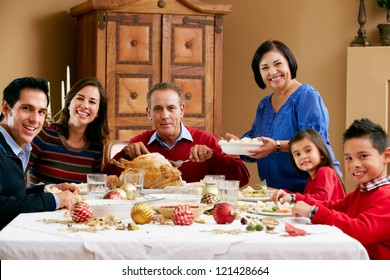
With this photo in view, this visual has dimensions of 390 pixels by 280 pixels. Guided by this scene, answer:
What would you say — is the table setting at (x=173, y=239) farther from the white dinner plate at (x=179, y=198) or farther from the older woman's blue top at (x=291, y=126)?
the older woman's blue top at (x=291, y=126)

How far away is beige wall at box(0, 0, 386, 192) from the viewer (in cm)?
556

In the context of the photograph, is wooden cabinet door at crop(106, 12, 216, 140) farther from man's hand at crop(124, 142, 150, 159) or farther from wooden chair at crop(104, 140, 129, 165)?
man's hand at crop(124, 142, 150, 159)

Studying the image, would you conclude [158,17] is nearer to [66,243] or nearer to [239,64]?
[239,64]

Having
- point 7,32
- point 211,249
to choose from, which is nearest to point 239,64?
point 7,32

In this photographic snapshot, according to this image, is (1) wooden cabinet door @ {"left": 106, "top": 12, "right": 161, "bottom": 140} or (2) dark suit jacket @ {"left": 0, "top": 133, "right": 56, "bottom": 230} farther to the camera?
(1) wooden cabinet door @ {"left": 106, "top": 12, "right": 161, "bottom": 140}

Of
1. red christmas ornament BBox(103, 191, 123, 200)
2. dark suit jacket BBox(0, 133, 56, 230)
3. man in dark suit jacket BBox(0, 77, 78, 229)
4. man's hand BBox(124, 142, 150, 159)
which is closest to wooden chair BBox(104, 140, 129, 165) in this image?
man's hand BBox(124, 142, 150, 159)

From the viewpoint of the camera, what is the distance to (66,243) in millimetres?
1621

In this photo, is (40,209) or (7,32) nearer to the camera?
(40,209)

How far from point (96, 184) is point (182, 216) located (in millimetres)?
643

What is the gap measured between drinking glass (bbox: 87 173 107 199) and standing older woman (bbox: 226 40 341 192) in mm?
1046

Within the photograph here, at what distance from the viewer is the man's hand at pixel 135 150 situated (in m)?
3.22

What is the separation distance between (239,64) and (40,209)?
392 centimetres
